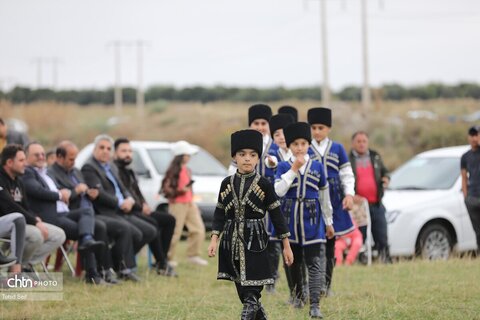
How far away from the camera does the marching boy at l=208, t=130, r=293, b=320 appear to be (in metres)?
7.70

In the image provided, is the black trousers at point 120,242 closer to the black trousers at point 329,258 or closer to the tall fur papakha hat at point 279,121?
the tall fur papakha hat at point 279,121

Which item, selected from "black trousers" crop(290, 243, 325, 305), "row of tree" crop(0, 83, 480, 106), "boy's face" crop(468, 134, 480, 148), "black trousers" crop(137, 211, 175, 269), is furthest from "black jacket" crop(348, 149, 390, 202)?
"row of tree" crop(0, 83, 480, 106)

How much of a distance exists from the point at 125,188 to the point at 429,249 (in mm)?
4892

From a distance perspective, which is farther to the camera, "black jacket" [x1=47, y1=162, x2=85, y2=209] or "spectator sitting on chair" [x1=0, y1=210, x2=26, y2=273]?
"black jacket" [x1=47, y1=162, x2=85, y2=209]

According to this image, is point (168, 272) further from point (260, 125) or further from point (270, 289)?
point (260, 125)

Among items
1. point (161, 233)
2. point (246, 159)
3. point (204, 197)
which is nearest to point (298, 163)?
point (246, 159)

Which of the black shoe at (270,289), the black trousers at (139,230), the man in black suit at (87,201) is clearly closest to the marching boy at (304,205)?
the black shoe at (270,289)

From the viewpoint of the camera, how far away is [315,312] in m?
8.61

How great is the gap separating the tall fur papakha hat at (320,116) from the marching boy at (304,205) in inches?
29.4

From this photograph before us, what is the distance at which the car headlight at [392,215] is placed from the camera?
13945 millimetres

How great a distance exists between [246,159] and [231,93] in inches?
2413

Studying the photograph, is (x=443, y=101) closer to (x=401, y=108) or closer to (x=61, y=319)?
(x=401, y=108)

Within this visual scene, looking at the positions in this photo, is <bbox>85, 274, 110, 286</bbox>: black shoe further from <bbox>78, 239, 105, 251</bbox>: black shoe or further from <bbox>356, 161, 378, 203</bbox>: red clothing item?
<bbox>356, 161, 378, 203</bbox>: red clothing item

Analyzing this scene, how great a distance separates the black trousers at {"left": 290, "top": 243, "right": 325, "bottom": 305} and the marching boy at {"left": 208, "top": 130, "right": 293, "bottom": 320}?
3.24 feet
